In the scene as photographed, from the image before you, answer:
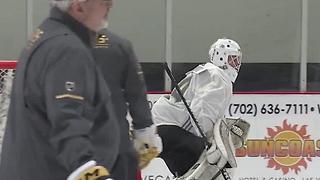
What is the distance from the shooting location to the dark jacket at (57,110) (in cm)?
261

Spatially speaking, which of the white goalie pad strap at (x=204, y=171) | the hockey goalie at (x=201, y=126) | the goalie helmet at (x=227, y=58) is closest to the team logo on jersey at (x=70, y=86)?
the hockey goalie at (x=201, y=126)

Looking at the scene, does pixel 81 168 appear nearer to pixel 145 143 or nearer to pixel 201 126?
pixel 145 143

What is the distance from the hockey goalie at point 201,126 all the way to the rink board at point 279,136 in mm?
2118

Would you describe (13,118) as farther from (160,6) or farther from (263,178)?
(160,6)

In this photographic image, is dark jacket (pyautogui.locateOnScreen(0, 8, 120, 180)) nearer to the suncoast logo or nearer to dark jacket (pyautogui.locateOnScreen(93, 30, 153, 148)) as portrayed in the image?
dark jacket (pyautogui.locateOnScreen(93, 30, 153, 148))

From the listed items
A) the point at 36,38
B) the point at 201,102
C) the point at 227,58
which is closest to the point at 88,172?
the point at 36,38

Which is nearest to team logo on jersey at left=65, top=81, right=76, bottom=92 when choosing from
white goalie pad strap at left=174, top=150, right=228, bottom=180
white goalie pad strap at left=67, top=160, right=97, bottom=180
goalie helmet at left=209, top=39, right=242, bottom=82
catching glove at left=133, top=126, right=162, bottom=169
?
white goalie pad strap at left=67, top=160, right=97, bottom=180

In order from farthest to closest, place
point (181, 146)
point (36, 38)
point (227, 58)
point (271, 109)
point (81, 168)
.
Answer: point (271, 109)
point (227, 58)
point (181, 146)
point (36, 38)
point (81, 168)

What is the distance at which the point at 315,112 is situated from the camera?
779cm

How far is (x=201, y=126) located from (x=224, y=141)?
0.18 m

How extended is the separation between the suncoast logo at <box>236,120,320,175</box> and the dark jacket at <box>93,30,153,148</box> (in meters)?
4.03

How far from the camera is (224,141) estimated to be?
5.20 m

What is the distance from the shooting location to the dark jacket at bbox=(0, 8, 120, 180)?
261cm

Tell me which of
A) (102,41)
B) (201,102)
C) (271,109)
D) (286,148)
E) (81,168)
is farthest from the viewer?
(271,109)
